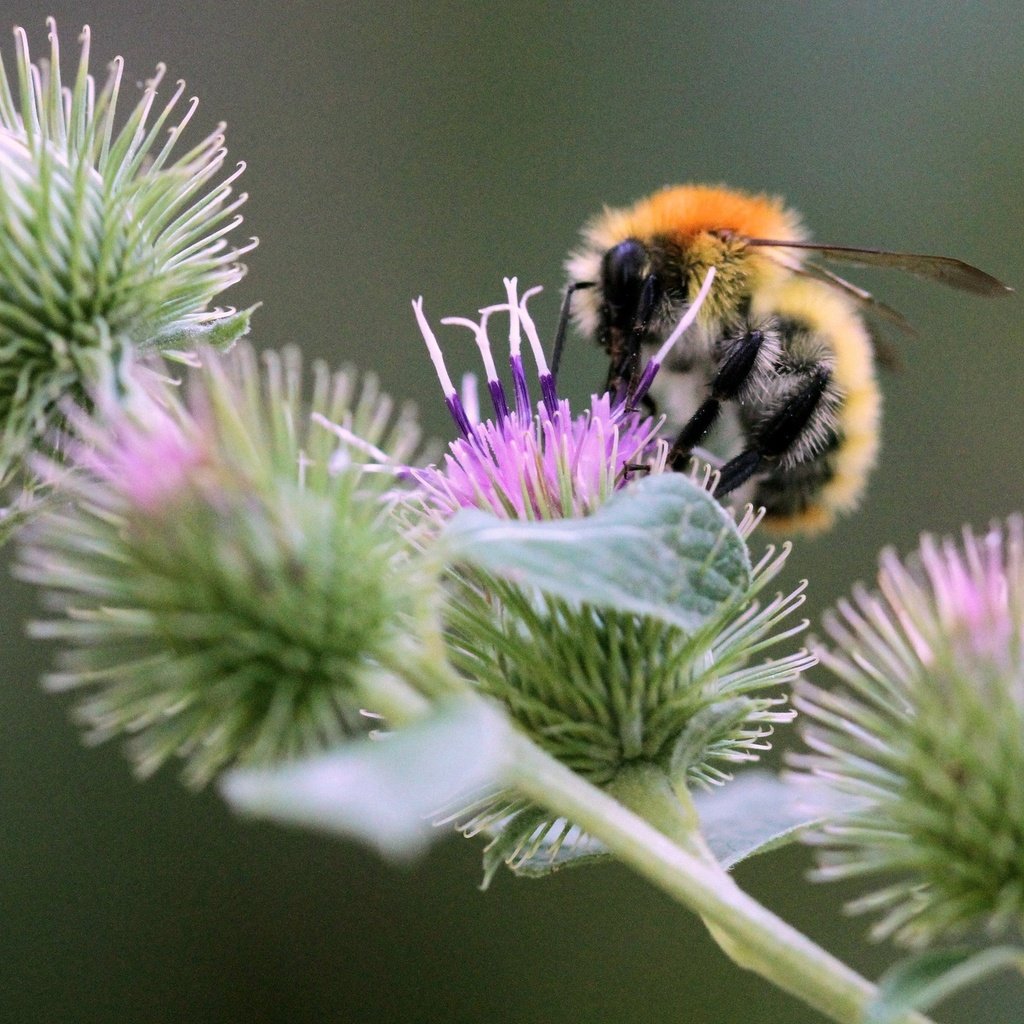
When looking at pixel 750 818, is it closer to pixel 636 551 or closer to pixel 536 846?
pixel 536 846

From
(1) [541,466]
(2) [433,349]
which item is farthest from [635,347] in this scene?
(1) [541,466]

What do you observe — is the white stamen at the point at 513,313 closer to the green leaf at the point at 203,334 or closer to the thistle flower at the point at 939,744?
the green leaf at the point at 203,334

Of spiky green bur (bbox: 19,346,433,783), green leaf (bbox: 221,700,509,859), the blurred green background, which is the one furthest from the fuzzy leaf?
the blurred green background

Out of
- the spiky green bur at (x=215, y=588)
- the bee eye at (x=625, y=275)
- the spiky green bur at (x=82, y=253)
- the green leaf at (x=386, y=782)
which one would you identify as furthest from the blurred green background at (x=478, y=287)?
the green leaf at (x=386, y=782)

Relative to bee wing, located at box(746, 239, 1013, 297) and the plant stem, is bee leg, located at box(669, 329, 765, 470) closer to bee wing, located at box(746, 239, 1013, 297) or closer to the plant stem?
bee wing, located at box(746, 239, 1013, 297)

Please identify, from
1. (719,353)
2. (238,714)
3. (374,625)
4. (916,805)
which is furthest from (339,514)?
(719,353)

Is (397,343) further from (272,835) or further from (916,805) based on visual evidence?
(916,805)

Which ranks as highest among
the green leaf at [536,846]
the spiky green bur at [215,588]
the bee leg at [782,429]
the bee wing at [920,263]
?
the bee wing at [920,263]
